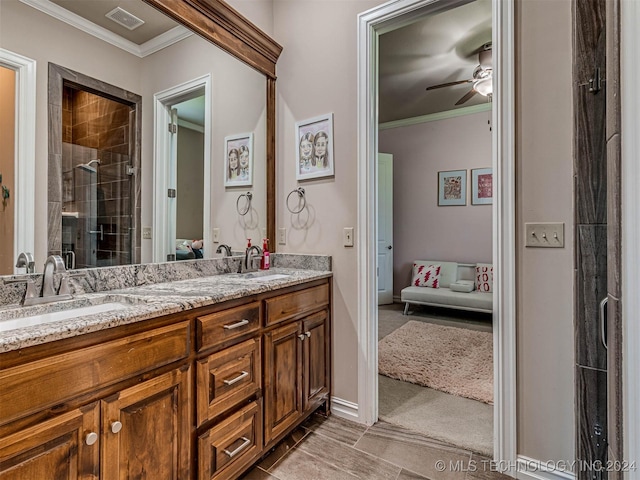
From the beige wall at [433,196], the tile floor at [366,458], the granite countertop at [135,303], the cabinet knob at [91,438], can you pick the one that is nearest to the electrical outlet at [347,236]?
the granite countertop at [135,303]

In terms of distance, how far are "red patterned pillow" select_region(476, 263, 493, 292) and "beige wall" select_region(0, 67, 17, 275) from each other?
15.2ft

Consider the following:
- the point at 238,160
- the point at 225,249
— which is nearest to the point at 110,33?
the point at 238,160

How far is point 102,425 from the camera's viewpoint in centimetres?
98

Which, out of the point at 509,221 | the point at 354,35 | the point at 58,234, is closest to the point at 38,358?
the point at 58,234

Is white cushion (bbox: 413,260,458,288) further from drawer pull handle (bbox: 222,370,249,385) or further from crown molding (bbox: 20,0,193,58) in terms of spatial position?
crown molding (bbox: 20,0,193,58)

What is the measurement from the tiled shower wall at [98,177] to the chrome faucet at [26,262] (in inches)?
4.9

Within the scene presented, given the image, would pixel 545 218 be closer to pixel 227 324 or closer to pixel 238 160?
pixel 227 324

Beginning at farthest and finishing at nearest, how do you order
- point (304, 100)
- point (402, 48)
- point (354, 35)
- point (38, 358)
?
point (402, 48), point (304, 100), point (354, 35), point (38, 358)

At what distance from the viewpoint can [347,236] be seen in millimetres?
2059

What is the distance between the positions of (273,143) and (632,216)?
212 cm

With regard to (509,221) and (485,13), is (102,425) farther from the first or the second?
(485,13)

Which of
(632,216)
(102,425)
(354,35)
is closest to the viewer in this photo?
(632,216)

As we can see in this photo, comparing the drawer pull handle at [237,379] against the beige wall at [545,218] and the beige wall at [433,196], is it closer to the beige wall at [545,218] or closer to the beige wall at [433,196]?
the beige wall at [545,218]

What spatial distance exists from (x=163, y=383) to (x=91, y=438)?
24 centimetres
